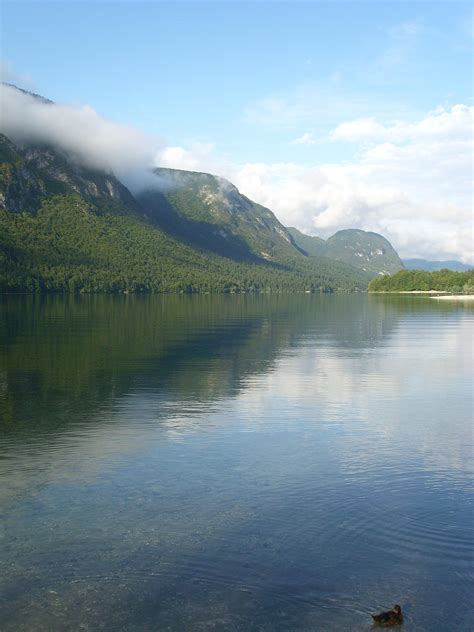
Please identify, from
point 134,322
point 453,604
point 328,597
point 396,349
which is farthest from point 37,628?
point 134,322

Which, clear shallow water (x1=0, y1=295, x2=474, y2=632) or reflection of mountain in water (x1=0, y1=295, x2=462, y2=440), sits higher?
reflection of mountain in water (x1=0, y1=295, x2=462, y2=440)

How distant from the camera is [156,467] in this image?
2706 cm

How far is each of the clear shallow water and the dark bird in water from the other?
1.02 feet

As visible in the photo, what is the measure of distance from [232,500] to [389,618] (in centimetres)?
918

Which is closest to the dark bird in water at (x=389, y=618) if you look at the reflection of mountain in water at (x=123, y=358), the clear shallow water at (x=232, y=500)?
the clear shallow water at (x=232, y=500)

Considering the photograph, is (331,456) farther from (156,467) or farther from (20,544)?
(20,544)

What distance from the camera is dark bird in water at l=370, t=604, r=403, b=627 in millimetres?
14609

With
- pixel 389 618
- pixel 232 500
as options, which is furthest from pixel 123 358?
pixel 389 618

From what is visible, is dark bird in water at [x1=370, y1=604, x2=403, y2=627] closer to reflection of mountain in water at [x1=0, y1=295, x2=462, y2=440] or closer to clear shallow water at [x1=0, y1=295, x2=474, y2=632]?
clear shallow water at [x1=0, y1=295, x2=474, y2=632]

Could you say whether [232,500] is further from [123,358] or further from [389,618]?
[123,358]

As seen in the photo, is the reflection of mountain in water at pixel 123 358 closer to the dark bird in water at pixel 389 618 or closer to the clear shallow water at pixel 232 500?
the clear shallow water at pixel 232 500

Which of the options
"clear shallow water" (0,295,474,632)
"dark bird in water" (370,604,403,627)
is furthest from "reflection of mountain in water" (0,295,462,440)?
"dark bird in water" (370,604,403,627)

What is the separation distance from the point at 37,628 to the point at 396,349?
6325 centimetres

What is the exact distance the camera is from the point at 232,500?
23.0 m
